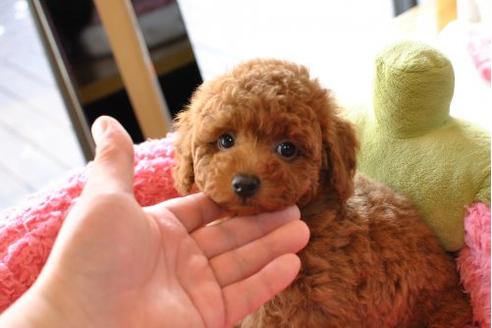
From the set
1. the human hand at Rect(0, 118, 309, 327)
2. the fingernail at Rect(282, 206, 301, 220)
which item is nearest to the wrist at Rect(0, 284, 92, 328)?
the human hand at Rect(0, 118, 309, 327)

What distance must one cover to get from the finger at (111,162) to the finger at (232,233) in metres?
0.20

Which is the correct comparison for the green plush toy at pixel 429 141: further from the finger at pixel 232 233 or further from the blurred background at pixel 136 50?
the blurred background at pixel 136 50

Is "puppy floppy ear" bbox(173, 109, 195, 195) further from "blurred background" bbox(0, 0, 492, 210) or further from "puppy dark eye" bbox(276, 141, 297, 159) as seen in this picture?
"blurred background" bbox(0, 0, 492, 210)

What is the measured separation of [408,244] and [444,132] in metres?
0.27

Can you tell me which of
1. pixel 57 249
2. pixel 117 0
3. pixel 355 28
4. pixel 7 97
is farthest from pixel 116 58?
pixel 57 249

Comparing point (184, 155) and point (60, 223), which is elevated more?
point (184, 155)

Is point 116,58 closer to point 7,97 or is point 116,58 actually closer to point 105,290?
point 7,97

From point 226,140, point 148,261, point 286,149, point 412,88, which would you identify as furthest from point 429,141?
point 148,261

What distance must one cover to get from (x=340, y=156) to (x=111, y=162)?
1.52 ft

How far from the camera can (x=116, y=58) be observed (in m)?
2.45

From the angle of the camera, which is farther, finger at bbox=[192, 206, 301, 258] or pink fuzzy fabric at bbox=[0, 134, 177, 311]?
pink fuzzy fabric at bbox=[0, 134, 177, 311]

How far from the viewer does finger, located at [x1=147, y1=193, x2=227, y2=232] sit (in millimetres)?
1431

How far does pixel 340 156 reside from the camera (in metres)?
1.37

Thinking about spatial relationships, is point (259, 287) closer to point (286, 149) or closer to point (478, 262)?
point (286, 149)
